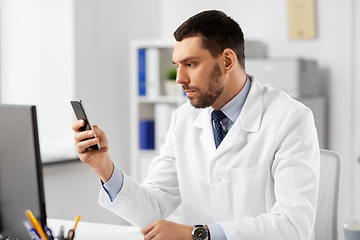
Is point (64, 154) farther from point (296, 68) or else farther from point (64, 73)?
point (296, 68)

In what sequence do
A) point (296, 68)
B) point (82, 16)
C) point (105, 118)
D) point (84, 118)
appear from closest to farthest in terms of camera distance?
point (84, 118), point (296, 68), point (82, 16), point (105, 118)

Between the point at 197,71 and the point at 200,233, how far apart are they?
0.49 meters

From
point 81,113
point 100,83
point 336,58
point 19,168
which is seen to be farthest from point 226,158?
point 100,83

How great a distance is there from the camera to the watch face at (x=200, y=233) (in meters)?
1.20

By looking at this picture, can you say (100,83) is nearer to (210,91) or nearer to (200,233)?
(210,91)

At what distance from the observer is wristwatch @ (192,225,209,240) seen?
120 cm

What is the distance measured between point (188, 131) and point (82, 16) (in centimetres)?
171

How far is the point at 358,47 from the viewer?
279 cm

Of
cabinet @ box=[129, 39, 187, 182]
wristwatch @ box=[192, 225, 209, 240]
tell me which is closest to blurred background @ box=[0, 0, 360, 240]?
cabinet @ box=[129, 39, 187, 182]

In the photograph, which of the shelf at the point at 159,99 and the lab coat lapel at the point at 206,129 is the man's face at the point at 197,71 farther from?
the shelf at the point at 159,99

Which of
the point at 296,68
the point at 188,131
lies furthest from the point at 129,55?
the point at 188,131

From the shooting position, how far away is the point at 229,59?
149 cm

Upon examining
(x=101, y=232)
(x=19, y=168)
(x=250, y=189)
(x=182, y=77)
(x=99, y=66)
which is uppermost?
(x=99, y=66)

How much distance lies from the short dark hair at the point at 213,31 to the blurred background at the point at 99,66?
156cm
